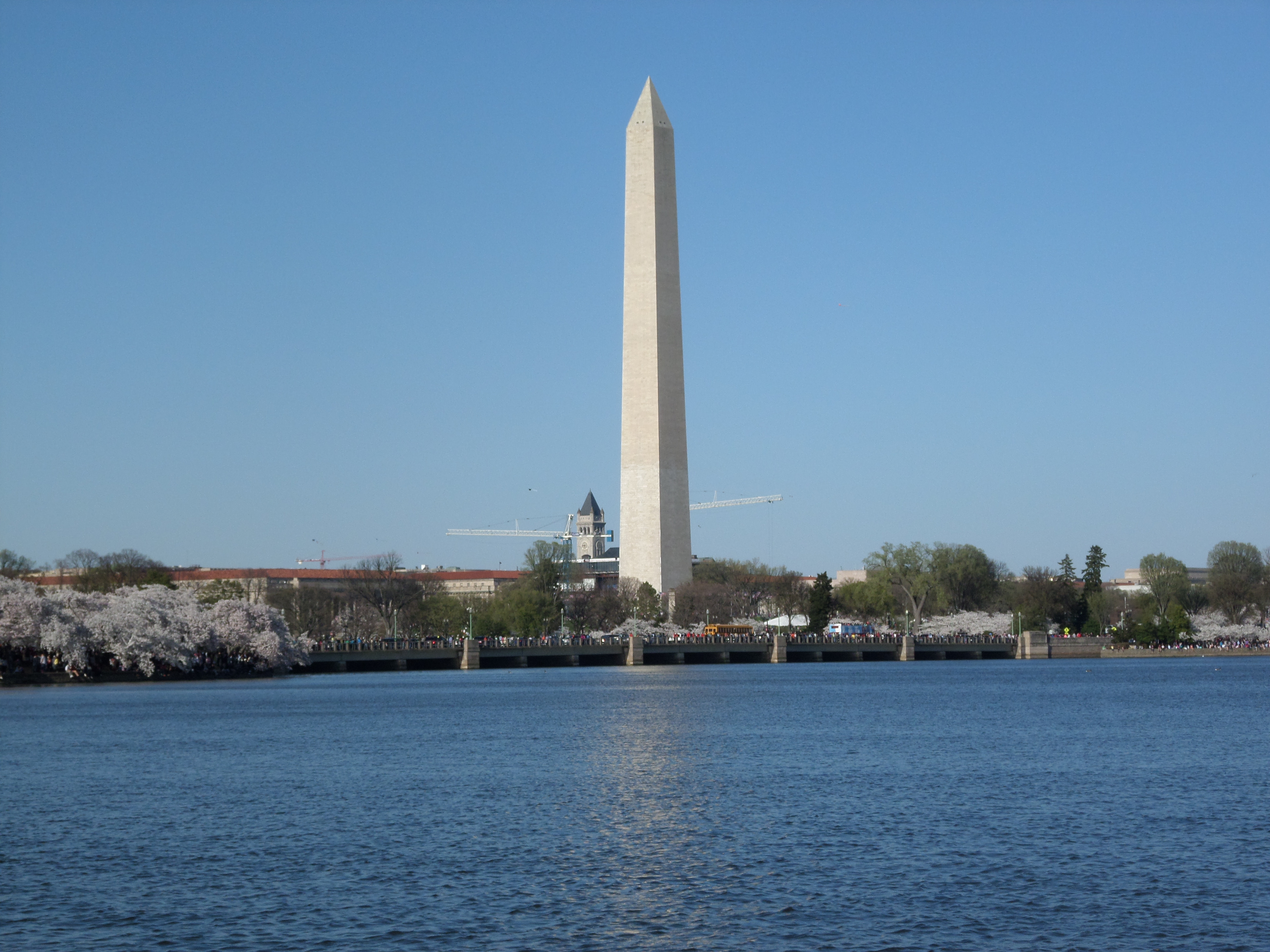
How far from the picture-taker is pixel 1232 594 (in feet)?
422

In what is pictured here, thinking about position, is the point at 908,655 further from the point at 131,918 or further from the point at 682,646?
the point at 131,918

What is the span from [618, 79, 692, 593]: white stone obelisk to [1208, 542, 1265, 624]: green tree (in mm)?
50416

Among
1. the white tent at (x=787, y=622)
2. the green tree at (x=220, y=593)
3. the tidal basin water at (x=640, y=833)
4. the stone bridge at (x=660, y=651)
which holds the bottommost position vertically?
the tidal basin water at (x=640, y=833)

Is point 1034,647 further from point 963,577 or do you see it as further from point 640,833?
point 640,833

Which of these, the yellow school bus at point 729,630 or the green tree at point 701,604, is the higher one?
the green tree at point 701,604

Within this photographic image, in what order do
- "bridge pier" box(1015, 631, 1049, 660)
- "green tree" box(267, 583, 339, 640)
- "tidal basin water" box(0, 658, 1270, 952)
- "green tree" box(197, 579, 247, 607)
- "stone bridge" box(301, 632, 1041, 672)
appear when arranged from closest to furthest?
"tidal basin water" box(0, 658, 1270, 952), "stone bridge" box(301, 632, 1041, 672), "green tree" box(197, 579, 247, 607), "green tree" box(267, 583, 339, 640), "bridge pier" box(1015, 631, 1049, 660)

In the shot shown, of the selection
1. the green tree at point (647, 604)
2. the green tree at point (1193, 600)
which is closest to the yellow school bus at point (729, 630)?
the green tree at point (647, 604)

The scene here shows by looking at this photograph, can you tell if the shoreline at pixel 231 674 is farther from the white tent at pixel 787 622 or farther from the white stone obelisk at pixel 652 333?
the white stone obelisk at pixel 652 333

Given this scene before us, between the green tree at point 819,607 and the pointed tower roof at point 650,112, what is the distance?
139 feet

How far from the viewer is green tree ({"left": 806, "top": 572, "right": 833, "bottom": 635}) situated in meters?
127

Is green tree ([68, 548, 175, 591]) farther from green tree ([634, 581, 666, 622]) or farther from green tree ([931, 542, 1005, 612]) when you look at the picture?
green tree ([931, 542, 1005, 612])

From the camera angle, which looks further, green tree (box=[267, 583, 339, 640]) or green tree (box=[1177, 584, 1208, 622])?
green tree (box=[1177, 584, 1208, 622])

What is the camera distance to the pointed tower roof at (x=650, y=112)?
101 m

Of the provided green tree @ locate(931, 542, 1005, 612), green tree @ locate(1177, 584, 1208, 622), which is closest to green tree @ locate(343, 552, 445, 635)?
green tree @ locate(931, 542, 1005, 612)
